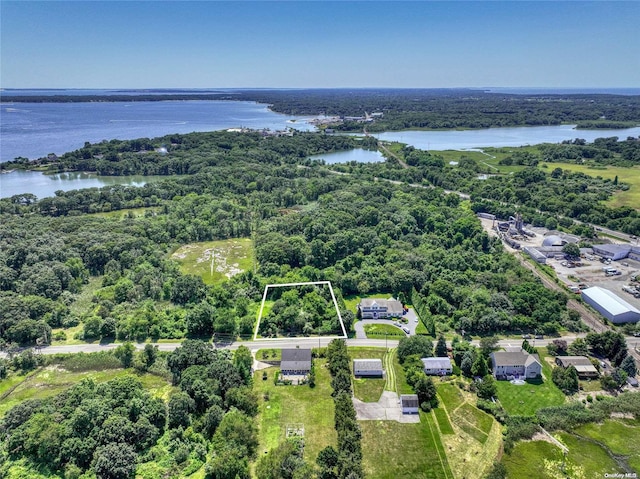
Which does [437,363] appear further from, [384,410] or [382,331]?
[382,331]

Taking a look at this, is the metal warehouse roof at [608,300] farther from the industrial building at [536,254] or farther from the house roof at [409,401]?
the house roof at [409,401]

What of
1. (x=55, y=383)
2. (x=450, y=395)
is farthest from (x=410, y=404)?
(x=55, y=383)

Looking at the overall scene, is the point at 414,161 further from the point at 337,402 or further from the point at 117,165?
the point at 337,402

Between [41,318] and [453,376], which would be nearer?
[453,376]

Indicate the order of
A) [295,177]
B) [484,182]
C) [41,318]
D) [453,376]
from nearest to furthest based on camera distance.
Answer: [453,376] < [41,318] < [484,182] < [295,177]

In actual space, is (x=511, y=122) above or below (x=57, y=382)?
above

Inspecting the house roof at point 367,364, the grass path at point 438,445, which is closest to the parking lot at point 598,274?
the house roof at point 367,364

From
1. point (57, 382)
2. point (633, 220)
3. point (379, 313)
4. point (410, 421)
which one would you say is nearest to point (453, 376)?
point (410, 421)
